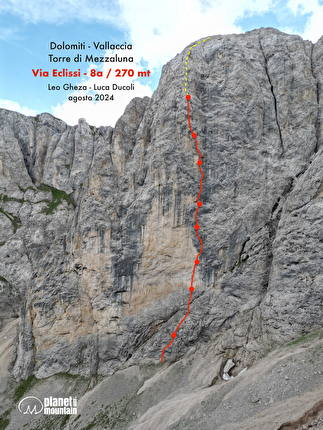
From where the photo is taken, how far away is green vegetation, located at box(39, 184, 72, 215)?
7041 cm

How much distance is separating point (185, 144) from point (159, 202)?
1009 cm

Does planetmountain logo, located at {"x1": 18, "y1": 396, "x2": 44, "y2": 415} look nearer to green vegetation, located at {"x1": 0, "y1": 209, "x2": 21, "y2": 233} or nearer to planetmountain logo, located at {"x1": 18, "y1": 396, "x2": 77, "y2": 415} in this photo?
planetmountain logo, located at {"x1": 18, "y1": 396, "x2": 77, "y2": 415}

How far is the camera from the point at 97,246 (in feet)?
124

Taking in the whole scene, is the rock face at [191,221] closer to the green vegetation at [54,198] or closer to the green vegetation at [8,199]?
the green vegetation at [54,198]

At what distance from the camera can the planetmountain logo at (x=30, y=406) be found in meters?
33.3

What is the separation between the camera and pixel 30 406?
111 feet

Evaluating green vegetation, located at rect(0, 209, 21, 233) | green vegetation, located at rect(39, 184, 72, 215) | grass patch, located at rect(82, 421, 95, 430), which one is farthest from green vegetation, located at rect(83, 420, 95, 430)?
green vegetation, located at rect(39, 184, 72, 215)

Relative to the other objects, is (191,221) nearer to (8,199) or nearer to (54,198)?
(54,198)

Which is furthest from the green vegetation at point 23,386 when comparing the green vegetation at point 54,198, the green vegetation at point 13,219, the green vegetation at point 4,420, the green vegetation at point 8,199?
the green vegetation at point 8,199

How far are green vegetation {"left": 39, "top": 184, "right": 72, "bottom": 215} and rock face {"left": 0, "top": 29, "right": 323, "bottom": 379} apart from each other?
3301cm

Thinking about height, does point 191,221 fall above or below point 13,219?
above

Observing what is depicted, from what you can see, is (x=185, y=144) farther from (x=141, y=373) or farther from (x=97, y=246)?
(x=141, y=373)

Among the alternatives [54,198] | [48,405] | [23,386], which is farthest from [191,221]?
[54,198]

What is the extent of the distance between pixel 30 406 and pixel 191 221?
3673 cm
